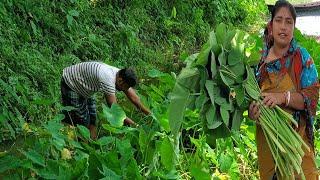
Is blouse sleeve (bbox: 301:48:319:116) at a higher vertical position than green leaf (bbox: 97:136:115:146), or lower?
higher

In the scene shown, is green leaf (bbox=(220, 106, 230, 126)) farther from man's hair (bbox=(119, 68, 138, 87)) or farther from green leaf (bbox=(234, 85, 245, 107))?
man's hair (bbox=(119, 68, 138, 87))

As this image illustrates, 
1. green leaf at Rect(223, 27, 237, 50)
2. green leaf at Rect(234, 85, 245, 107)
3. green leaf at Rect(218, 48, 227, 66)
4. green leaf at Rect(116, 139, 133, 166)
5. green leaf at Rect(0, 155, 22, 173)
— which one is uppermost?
green leaf at Rect(223, 27, 237, 50)

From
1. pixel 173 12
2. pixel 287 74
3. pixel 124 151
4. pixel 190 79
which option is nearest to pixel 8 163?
pixel 124 151

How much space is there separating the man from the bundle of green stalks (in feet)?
4.16

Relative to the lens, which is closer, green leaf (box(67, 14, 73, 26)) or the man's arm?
the man's arm

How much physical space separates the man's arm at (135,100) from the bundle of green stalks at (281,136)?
4.77 ft

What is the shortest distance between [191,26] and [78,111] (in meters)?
5.16

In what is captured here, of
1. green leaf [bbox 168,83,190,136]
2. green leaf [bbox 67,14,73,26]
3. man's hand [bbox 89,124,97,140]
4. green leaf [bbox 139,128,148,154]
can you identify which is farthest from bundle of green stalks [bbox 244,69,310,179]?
green leaf [bbox 67,14,73,26]

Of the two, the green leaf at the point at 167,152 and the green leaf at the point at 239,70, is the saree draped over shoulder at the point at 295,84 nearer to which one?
the green leaf at the point at 239,70

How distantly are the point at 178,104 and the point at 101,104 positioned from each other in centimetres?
268

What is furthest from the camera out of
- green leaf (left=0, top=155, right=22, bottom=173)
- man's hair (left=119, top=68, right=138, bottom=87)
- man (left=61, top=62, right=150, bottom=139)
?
man (left=61, top=62, right=150, bottom=139)

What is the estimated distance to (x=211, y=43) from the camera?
2803 mm

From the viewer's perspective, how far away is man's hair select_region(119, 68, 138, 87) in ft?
12.6

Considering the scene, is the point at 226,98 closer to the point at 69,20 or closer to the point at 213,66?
the point at 213,66
